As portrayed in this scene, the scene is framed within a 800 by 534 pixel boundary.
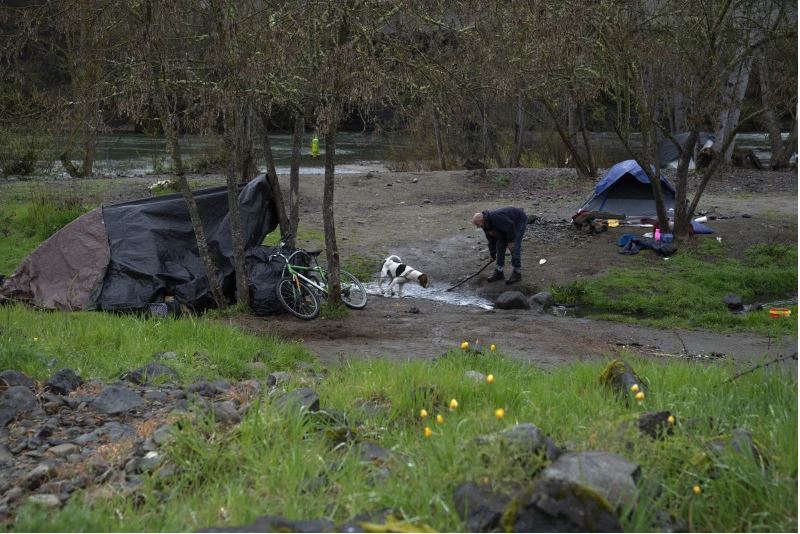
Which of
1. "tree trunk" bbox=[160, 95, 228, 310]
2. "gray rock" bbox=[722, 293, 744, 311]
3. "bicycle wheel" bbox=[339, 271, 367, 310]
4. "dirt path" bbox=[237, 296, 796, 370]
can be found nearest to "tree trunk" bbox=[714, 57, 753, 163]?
"gray rock" bbox=[722, 293, 744, 311]

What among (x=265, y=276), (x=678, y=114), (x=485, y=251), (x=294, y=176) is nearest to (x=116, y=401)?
(x=265, y=276)

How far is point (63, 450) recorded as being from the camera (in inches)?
217

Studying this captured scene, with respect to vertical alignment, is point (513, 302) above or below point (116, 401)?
below

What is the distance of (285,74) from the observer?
481 inches

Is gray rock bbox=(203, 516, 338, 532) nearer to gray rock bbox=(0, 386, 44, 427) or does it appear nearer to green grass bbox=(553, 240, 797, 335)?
gray rock bbox=(0, 386, 44, 427)

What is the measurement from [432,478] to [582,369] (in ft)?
9.97

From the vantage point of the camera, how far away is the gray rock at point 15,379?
683cm

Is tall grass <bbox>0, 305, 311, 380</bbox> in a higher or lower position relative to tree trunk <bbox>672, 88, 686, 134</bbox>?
lower

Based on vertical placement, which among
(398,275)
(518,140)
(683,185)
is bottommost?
(398,275)

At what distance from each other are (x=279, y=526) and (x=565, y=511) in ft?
3.88

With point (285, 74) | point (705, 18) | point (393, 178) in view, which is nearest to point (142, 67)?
point (285, 74)

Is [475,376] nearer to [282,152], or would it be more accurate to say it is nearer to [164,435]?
[164,435]

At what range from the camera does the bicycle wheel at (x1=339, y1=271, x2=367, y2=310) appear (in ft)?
45.9

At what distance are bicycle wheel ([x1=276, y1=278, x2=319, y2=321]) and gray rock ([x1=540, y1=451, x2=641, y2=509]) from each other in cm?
911
